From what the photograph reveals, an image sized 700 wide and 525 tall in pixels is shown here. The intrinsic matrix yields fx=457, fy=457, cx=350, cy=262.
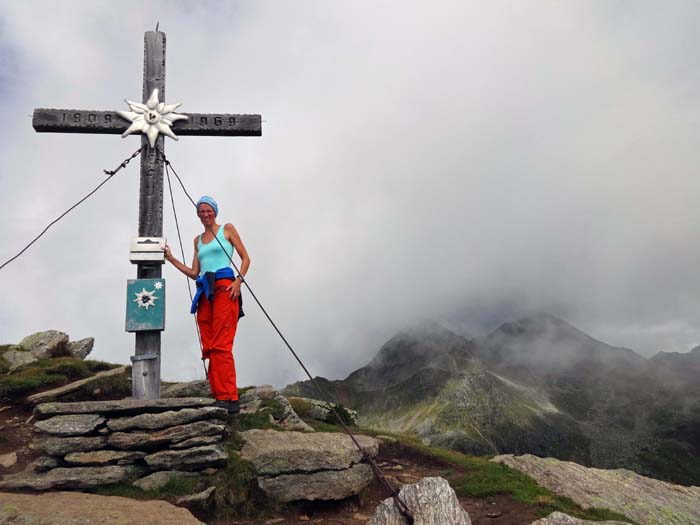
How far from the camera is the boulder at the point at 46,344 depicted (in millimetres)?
16859

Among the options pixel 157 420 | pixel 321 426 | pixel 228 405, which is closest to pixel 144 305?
pixel 157 420

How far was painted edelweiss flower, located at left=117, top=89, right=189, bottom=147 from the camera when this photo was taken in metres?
11.6

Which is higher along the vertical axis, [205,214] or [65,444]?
[205,214]

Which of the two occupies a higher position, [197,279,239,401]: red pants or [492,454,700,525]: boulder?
[197,279,239,401]: red pants

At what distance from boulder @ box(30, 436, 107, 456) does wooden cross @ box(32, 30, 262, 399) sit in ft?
6.31

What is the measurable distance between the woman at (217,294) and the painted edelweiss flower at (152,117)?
96.2 inches

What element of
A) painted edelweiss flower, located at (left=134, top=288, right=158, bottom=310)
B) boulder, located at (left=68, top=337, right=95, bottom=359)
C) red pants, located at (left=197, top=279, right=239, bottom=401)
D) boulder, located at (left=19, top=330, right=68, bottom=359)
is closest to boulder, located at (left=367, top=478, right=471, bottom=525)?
red pants, located at (left=197, top=279, right=239, bottom=401)

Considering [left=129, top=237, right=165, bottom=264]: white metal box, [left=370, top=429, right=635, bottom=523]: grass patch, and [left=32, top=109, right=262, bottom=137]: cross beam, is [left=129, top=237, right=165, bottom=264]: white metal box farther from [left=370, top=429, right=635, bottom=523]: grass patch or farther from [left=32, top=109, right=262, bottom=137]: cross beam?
[left=370, top=429, right=635, bottom=523]: grass patch

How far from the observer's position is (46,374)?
14.2 meters

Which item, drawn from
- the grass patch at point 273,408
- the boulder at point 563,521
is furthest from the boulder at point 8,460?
the boulder at point 563,521

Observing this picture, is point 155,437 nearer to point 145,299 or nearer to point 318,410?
point 145,299

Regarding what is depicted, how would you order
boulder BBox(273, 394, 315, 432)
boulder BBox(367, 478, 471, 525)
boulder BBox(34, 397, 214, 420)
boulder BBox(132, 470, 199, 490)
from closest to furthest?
1. boulder BBox(367, 478, 471, 525)
2. boulder BBox(132, 470, 199, 490)
3. boulder BBox(34, 397, 214, 420)
4. boulder BBox(273, 394, 315, 432)

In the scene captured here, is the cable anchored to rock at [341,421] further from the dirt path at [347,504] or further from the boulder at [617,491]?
the boulder at [617,491]

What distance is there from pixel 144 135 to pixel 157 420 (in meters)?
7.13
